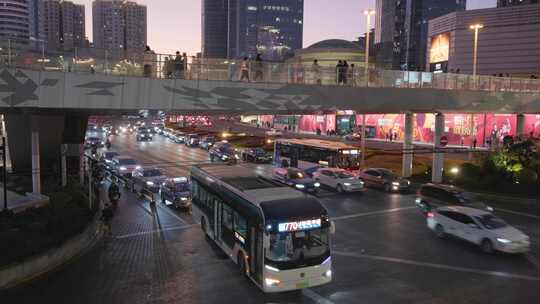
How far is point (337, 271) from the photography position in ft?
47.5

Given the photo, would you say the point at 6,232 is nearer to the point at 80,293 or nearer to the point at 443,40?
the point at 80,293

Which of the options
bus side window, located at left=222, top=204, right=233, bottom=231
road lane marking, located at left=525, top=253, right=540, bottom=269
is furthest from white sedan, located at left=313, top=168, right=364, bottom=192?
bus side window, located at left=222, top=204, right=233, bottom=231

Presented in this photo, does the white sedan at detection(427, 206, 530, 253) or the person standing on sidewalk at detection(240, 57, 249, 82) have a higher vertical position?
the person standing on sidewalk at detection(240, 57, 249, 82)

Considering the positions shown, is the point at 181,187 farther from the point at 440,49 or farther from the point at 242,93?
the point at 440,49

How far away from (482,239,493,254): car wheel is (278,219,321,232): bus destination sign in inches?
311

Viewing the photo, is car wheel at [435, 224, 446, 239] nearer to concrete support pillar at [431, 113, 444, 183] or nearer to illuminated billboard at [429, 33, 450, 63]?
concrete support pillar at [431, 113, 444, 183]

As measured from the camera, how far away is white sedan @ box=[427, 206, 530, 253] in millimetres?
15875

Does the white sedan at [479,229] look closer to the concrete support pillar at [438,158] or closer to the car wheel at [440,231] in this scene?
the car wheel at [440,231]

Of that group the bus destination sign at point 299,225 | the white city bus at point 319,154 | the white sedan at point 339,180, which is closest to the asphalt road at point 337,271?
the bus destination sign at point 299,225

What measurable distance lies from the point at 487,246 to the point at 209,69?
14038mm

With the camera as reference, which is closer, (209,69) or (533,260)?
(533,260)

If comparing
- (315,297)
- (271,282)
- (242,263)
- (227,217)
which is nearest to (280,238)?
(271,282)

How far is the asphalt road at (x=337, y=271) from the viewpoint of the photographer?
40.8ft

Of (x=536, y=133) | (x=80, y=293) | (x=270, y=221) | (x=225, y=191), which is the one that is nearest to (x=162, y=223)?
(x=225, y=191)
